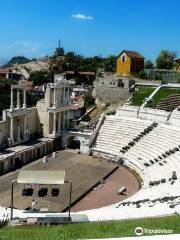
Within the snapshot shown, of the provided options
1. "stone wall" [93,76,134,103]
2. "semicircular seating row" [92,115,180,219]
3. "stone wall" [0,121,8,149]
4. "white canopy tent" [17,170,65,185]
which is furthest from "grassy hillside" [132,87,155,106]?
"white canopy tent" [17,170,65,185]

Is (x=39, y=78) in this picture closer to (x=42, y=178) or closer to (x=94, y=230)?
(x=42, y=178)

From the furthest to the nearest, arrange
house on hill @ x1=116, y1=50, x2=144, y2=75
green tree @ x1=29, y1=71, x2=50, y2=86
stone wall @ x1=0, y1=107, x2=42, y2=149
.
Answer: green tree @ x1=29, y1=71, x2=50, y2=86 < house on hill @ x1=116, y1=50, x2=144, y2=75 < stone wall @ x1=0, y1=107, x2=42, y2=149

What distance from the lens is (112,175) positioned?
32750 mm

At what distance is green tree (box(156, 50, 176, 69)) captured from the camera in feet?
225

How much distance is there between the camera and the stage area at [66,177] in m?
A: 25.1

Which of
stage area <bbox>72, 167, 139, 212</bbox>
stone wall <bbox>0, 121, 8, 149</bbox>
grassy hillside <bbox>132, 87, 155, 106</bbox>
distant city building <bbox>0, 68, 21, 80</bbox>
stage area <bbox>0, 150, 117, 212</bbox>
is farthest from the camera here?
distant city building <bbox>0, 68, 21, 80</bbox>

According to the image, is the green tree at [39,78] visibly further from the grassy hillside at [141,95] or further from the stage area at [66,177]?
the stage area at [66,177]

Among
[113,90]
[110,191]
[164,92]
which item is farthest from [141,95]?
[110,191]

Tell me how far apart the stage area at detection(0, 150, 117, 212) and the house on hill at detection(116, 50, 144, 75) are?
1102 inches

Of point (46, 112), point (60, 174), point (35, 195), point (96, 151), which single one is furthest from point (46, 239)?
point (46, 112)

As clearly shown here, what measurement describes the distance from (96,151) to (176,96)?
576 inches

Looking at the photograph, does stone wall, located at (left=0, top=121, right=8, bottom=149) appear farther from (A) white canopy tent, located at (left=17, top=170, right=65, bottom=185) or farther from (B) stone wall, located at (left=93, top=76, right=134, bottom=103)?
(B) stone wall, located at (left=93, top=76, right=134, bottom=103)

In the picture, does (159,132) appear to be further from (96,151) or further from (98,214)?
(98,214)

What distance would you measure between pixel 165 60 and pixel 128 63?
9.25 meters
